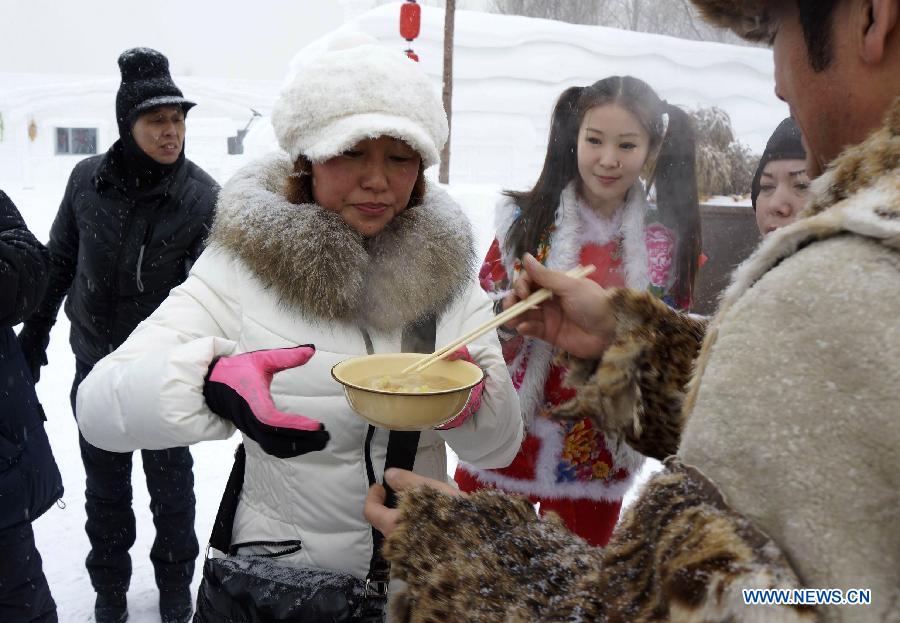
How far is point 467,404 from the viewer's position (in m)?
1.62

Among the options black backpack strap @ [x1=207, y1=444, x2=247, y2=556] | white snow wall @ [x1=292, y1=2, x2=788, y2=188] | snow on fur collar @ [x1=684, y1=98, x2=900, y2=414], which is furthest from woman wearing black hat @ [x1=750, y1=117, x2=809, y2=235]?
white snow wall @ [x1=292, y1=2, x2=788, y2=188]

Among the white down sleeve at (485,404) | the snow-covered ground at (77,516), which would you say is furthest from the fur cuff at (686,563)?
the snow-covered ground at (77,516)

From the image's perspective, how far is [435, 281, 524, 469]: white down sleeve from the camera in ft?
5.79

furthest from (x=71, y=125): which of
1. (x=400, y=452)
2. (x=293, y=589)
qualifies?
(x=293, y=589)

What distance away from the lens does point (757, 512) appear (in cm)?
64

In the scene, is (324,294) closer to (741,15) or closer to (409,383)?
(409,383)

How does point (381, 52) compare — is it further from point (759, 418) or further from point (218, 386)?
point (759, 418)

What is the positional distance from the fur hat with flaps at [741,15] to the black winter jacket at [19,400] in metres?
2.00

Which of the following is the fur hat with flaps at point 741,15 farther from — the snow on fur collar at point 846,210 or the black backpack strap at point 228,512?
the black backpack strap at point 228,512

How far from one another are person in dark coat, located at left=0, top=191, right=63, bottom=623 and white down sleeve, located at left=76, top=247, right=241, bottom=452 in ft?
2.14

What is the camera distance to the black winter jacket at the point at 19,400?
1.99 meters

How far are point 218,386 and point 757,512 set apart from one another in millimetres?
1090

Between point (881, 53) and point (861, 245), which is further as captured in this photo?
point (881, 53)

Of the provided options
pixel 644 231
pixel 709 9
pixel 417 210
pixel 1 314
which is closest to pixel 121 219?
pixel 1 314
